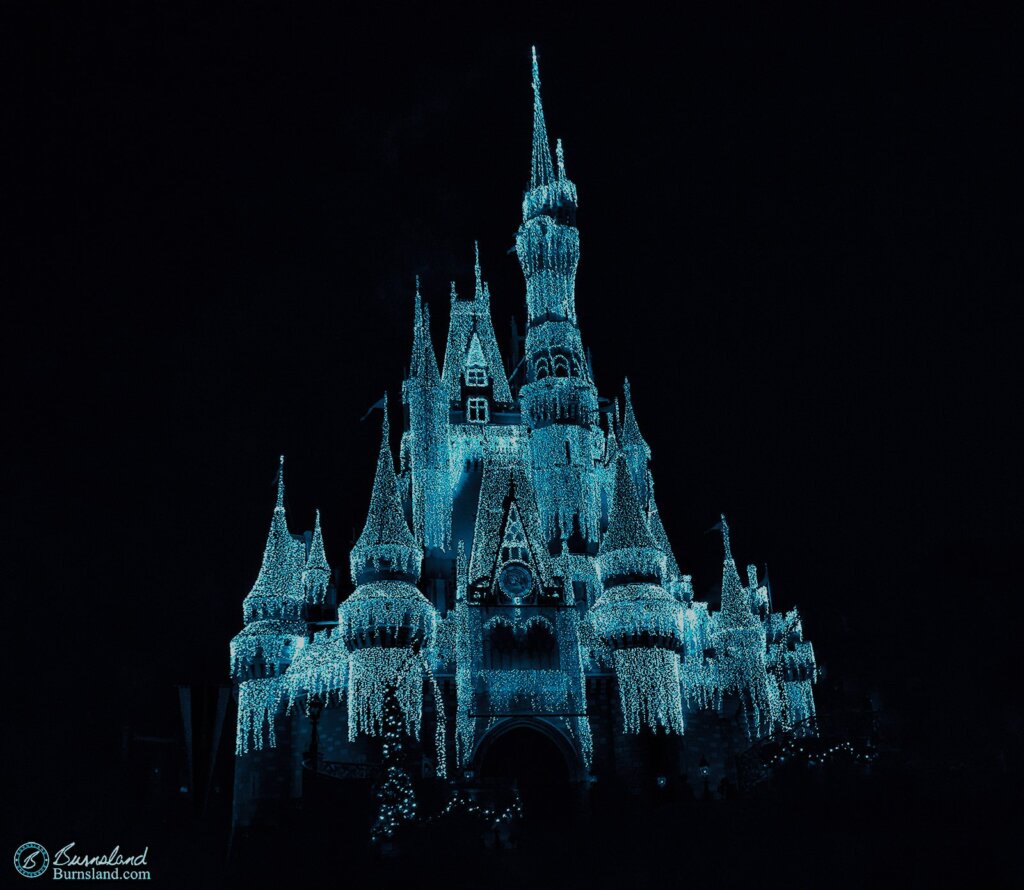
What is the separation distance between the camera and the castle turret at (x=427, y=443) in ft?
139

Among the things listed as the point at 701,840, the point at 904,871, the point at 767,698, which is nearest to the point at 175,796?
the point at 767,698

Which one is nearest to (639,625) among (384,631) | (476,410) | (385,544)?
(384,631)

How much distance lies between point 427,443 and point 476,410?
14.4ft

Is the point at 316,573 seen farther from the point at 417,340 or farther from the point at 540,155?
the point at 540,155

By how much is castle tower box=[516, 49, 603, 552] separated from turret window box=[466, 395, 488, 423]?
2654 millimetres

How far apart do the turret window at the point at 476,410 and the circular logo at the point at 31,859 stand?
100 ft

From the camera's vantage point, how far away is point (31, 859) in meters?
18.5

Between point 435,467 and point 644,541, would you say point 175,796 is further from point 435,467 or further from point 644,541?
point 644,541

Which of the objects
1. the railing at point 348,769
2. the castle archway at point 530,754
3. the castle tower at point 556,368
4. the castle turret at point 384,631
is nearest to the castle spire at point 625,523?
the castle tower at point 556,368

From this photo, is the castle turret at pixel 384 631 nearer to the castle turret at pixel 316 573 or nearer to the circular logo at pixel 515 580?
the circular logo at pixel 515 580

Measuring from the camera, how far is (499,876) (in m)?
22.4

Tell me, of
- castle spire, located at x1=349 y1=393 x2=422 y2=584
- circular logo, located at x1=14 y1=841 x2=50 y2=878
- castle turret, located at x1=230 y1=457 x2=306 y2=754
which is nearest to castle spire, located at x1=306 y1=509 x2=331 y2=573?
castle turret, located at x1=230 y1=457 x2=306 y2=754

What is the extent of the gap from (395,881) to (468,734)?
12.9 metres

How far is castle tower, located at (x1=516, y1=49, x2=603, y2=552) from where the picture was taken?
1677 inches
